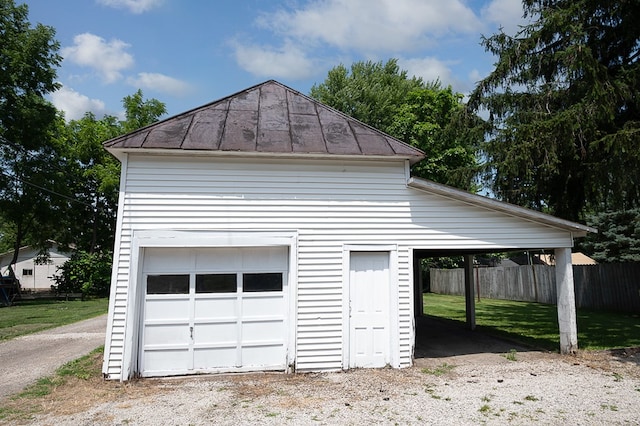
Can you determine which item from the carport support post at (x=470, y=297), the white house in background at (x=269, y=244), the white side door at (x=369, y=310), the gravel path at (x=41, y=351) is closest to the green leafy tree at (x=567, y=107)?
the carport support post at (x=470, y=297)

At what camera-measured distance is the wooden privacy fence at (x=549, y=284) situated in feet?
60.3

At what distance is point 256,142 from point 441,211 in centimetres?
378

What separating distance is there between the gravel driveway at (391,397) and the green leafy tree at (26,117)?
2335 cm

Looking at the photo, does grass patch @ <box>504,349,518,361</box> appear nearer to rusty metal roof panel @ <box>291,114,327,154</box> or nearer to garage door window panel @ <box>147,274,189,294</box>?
rusty metal roof panel @ <box>291,114,327,154</box>

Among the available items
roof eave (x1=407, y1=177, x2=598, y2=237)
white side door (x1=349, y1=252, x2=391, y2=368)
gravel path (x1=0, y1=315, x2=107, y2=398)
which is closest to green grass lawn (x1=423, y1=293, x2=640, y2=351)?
roof eave (x1=407, y1=177, x2=598, y2=237)

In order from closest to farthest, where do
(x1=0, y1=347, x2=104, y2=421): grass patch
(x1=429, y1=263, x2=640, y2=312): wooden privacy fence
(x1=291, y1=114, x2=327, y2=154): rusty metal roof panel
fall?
(x1=0, y1=347, x2=104, y2=421): grass patch, (x1=291, y1=114, x2=327, y2=154): rusty metal roof panel, (x1=429, y1=263, x2=640, y2=312): wooden privacy fence

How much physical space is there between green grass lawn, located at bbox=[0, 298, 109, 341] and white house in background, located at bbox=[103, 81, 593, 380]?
7463 mm

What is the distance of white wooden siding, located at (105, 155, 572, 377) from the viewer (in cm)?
818

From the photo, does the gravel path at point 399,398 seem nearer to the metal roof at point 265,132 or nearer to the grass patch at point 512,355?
the grass patch at point 512,355

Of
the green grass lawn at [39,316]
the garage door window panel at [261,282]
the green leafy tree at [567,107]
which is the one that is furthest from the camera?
the green grass lawn at [39,316]

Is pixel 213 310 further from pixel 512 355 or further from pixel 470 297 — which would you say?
pixel 470 297

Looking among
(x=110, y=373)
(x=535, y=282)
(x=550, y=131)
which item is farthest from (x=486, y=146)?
(x=535, y=282)

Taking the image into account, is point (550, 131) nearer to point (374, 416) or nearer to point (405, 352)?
point (405, 352)

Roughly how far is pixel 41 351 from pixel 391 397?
27.8 feet
